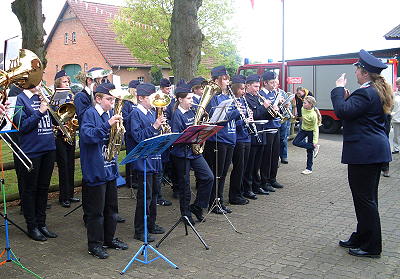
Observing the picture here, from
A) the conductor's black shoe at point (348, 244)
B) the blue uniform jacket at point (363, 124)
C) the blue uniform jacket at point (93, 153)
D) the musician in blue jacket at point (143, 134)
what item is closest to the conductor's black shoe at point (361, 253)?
the conductor's black shoe at point (348, 244)

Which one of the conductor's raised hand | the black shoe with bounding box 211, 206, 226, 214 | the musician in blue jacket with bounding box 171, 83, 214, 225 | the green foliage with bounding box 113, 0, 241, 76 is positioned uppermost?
the green foliage with bounding box 113, 0, 241, 76

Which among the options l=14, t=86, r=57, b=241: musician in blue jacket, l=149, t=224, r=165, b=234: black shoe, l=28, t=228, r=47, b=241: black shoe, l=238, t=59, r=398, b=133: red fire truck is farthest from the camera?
l=238, t=59, r=398, b=133: red fire truck

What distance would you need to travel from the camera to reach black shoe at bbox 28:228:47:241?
613 centimetres

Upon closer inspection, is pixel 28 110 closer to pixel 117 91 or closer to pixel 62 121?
pixel 62 121

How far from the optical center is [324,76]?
20156 mm

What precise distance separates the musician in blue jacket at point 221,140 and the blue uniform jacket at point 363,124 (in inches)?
85.6

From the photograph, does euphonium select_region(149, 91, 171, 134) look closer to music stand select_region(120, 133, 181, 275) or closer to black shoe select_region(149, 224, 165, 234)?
music stand select_region(120, 133, 181, 275)

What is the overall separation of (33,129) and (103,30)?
106ft

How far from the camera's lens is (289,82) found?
19172 millimetres

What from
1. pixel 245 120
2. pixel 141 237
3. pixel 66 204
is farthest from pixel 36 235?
pixel 245 120

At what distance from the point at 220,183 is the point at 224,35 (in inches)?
955

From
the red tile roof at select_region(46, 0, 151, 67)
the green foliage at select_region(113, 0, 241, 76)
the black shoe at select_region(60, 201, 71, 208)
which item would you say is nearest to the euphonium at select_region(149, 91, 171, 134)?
the black shoe at select_region(60, 201, 71, 208)

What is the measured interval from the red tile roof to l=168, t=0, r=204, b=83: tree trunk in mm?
23499

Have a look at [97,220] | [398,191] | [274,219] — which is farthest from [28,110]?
[398,191]
